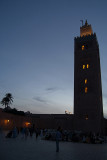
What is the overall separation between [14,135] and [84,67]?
23.4m

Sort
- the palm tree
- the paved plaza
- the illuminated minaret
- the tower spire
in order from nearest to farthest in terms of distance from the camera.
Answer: the paved plaza, the illuminated minaret, the tower spire, the palm tree

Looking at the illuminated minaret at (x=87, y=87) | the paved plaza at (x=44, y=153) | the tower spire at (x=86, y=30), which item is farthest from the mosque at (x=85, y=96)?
the paved plaza at (x=44, y=153)

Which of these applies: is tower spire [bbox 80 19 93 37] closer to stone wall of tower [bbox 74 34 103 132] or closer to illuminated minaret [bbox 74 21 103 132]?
illuminated minaret [bbox 74 21 103 132]

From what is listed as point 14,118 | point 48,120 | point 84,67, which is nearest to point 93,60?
point 84,67

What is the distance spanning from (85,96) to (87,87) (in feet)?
6.63

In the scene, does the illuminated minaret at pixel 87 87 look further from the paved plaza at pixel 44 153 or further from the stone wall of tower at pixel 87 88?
the paved plaza at pixel 44 153

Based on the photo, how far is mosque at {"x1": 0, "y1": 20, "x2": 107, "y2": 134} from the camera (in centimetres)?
3222

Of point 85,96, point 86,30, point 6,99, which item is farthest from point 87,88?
point 6,99

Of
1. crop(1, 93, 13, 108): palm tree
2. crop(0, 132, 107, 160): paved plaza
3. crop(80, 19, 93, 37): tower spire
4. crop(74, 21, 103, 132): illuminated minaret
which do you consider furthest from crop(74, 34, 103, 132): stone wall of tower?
crop(1, 93, 13, 108): palm tree

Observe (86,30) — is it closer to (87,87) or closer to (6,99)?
(87,87)

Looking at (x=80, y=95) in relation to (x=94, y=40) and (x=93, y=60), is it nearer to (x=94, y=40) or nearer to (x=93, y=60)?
(x=93, y=60)

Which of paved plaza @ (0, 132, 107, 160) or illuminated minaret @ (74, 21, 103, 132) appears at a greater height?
A: illuminated minaret @ (74, 21, 103, 132)

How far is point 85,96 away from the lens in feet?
111

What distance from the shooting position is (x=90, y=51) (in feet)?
121
